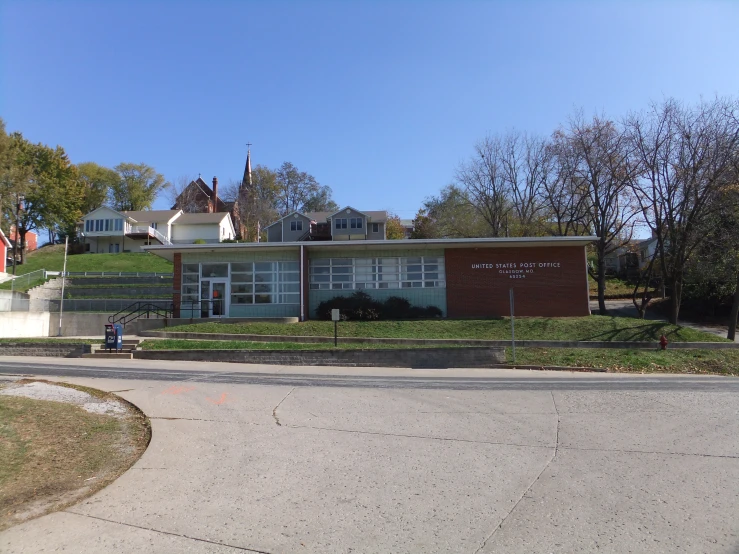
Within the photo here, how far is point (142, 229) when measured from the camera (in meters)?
64.6

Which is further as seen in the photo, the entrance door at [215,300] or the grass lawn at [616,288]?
the grass lawn at [616,288]

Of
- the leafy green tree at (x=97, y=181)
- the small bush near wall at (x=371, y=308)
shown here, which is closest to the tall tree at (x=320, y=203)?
the leafy green tree at (x=97, y=181)

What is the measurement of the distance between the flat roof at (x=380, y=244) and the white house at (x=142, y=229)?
1512 inches

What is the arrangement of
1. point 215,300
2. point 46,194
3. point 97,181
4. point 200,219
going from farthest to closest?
point 97,181 → point 200,219 → point 46,194 → point 215,300

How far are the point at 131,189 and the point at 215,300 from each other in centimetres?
5772

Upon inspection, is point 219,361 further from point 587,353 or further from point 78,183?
point 78,183

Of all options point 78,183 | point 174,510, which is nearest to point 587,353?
point 174,510

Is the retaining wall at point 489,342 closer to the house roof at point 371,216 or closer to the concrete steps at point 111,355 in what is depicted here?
the concrete steps at point 111,355

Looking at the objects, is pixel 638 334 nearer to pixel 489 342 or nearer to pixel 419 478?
pixel 489 342

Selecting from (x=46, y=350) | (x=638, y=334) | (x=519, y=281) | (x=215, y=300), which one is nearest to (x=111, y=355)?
(x=46, y=350)

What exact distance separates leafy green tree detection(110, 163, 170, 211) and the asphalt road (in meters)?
68.7

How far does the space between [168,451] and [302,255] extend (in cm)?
2227

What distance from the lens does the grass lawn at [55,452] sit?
15.9 ft

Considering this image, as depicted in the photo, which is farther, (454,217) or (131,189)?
(131,189)
